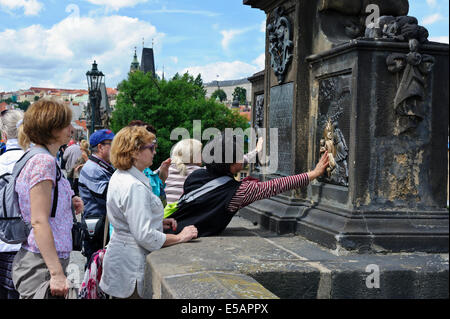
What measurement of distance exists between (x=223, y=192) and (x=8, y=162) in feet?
5.45

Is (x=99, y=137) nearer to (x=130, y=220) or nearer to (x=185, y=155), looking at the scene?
(x=185, y=155)

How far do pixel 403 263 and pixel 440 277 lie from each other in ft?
0.80

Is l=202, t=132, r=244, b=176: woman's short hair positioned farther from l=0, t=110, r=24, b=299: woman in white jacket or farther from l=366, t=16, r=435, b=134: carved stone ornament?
l=0, t=110, r=24, b=299: woman in white jacket

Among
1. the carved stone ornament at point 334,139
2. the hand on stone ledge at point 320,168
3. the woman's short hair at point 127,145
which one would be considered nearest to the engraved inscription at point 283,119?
the carved stone ornament at point 334,139

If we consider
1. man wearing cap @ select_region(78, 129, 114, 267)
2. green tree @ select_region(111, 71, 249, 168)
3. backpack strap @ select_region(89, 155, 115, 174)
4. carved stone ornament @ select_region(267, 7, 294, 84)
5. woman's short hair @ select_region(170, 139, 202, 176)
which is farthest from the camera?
green tree @ select_region(111, 71, 249, 168)

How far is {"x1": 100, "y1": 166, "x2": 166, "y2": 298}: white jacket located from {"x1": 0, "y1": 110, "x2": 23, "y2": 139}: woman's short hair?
4.14ft

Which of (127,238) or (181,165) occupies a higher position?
(181,165)

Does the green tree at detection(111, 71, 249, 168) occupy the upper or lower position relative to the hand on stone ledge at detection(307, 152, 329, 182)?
upper

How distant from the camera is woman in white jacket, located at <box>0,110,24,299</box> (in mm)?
3338

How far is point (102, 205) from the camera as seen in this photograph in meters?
4.55

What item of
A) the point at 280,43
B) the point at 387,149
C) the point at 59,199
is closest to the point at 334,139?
the point at 387,149

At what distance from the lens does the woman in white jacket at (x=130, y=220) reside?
10.6ft

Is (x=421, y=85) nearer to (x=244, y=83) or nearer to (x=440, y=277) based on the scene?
(x=440, y=277)

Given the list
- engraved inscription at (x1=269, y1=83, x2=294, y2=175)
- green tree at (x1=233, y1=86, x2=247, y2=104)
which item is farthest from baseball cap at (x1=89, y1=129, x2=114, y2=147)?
green tree at (x1=233, y1=86, x2=247, y2=104)
